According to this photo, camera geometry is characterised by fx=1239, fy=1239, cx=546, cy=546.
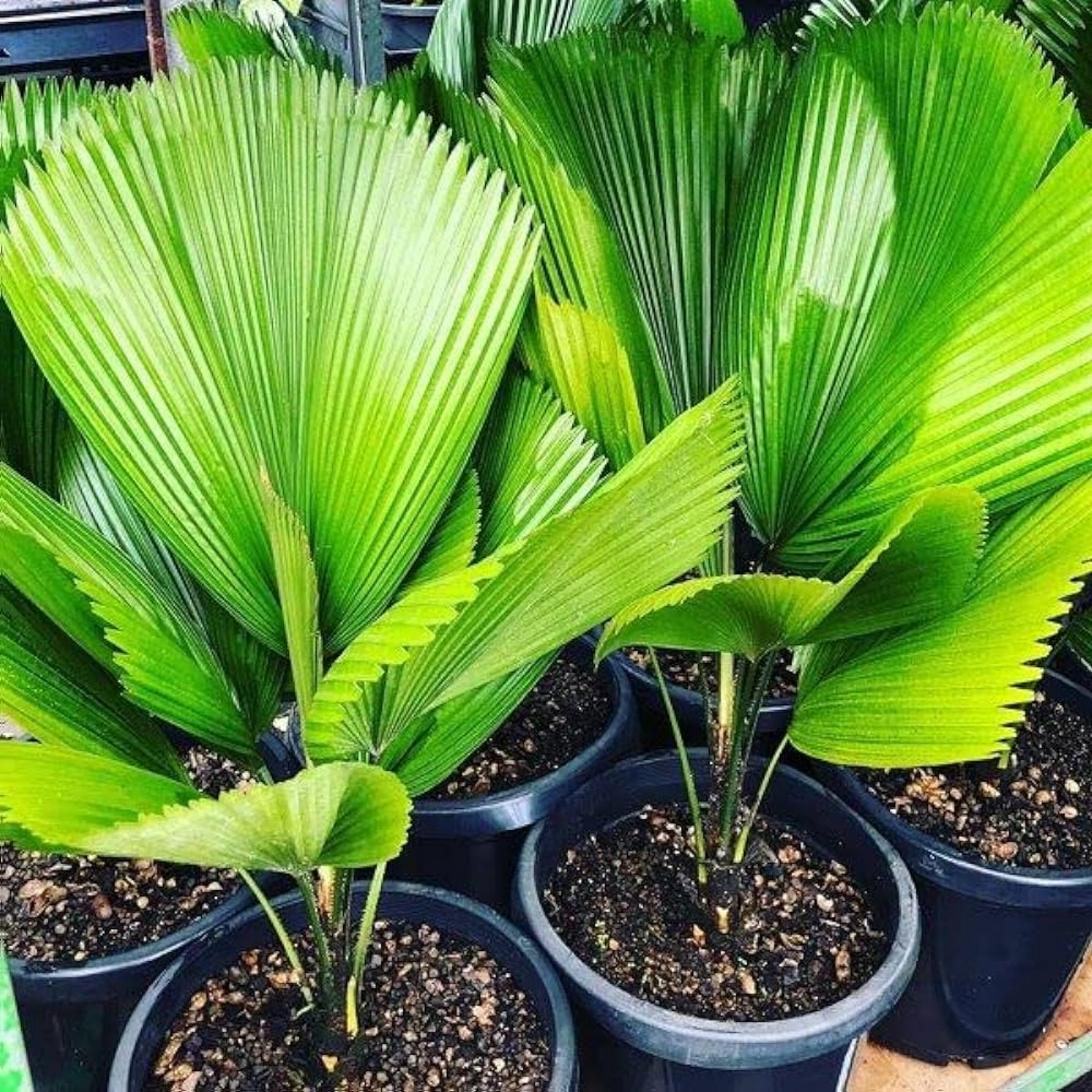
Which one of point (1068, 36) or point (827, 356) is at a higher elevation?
point (1068, 36)

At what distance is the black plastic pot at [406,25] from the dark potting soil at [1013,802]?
1.86 metres

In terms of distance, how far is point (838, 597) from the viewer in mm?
659

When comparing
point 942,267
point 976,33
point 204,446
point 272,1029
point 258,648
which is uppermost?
point 976,33

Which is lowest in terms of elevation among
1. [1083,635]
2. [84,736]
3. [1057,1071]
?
[1057,1071]

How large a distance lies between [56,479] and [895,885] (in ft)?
2.48

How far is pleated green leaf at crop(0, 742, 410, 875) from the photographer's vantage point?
53 cm

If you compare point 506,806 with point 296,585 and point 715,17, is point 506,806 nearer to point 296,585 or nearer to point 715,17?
point 296,585

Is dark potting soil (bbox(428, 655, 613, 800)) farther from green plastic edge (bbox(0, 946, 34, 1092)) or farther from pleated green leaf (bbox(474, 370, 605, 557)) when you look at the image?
green plastic edge (bbox(0, 946, 34, 1092))

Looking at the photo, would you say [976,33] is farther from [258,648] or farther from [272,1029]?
[272,1029]

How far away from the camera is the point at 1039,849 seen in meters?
1.19

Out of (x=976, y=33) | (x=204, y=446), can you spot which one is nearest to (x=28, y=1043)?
(x=204, y=446)

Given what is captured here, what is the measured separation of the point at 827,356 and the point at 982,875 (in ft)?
1.81

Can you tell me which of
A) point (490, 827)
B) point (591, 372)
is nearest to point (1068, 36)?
point (591, 372)

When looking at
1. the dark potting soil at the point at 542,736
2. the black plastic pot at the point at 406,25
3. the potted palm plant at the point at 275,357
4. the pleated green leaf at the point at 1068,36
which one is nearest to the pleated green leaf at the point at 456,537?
the potted palm plant at the point at 275,357
